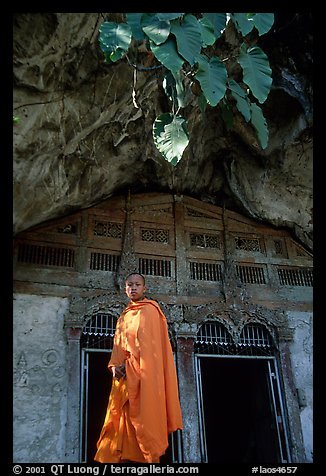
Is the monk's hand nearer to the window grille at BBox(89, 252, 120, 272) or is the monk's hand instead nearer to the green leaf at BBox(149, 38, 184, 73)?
the window grille at BBox(89, 252, 120, 272)

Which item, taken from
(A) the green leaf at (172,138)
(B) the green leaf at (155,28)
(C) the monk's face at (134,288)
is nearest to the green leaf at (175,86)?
(A) the green leaf at (172,138)

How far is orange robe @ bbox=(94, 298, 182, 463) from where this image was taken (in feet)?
12.1

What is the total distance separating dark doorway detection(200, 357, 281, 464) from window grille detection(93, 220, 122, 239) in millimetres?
2736

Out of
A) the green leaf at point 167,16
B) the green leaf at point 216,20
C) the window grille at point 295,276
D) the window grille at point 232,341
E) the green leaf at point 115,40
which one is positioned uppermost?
the green leaf at point 216,20

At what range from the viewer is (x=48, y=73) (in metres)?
4.82

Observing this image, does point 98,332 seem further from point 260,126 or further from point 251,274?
point 260,126

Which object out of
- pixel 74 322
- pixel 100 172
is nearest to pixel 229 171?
pixel 100 172

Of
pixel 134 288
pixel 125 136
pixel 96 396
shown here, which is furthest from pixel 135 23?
pixel 96 396

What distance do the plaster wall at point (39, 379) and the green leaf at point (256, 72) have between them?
140 inches

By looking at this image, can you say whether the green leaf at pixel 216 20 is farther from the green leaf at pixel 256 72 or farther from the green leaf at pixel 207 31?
the green leaf at pixel 256 72

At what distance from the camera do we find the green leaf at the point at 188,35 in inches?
138

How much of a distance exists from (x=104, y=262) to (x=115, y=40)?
3.43 metres

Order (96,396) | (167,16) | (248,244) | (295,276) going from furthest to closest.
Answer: (96,396), (248,244), (295,276), (167,16)

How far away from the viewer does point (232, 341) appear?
6414mm
